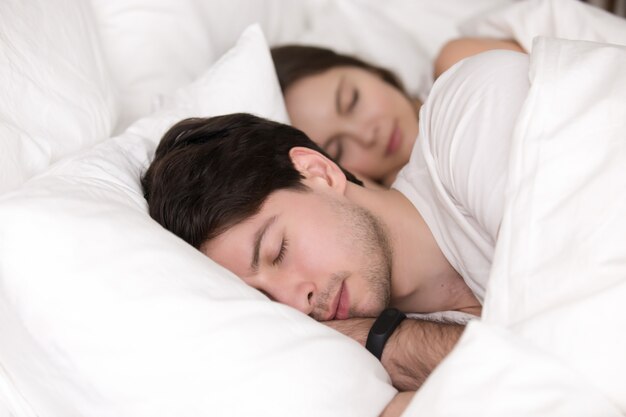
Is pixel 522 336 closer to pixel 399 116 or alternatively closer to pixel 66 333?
pixel 66 333

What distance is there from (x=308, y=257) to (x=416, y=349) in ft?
0.70

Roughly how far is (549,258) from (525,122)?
21 cm

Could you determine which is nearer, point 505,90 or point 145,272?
point 145,272

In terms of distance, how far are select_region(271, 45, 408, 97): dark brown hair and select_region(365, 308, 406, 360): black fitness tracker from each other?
87cm

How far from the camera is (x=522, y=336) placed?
78 centimetres

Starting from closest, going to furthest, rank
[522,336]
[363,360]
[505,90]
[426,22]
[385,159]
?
Answer: [522,336] → [363,360] → [505,90] → [385,159] → [426,22]

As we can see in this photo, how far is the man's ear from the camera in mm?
1209

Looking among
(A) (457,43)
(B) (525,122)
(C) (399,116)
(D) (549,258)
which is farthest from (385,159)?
(D) (549,258)

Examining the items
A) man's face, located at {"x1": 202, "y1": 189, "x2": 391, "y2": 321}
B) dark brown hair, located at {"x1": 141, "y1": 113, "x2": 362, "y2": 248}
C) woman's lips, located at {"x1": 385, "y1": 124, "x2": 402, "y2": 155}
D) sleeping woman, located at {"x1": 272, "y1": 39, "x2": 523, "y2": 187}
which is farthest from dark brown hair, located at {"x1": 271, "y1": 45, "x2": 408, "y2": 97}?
man's face, located at {"x1": 202, "y1": 189, "x2": 391, "y2": 321}

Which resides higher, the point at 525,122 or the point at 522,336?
the point at 525,122

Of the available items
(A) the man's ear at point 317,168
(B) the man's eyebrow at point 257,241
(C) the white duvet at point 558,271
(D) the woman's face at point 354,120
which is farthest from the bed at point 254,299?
(D) the woman's face at point 354,120

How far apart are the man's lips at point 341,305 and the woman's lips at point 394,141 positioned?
0.73 meters

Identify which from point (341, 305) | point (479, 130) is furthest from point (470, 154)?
point (341, 305)

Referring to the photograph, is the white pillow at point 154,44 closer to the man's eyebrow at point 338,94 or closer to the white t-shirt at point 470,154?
the man's eyebrow at point 338,94
